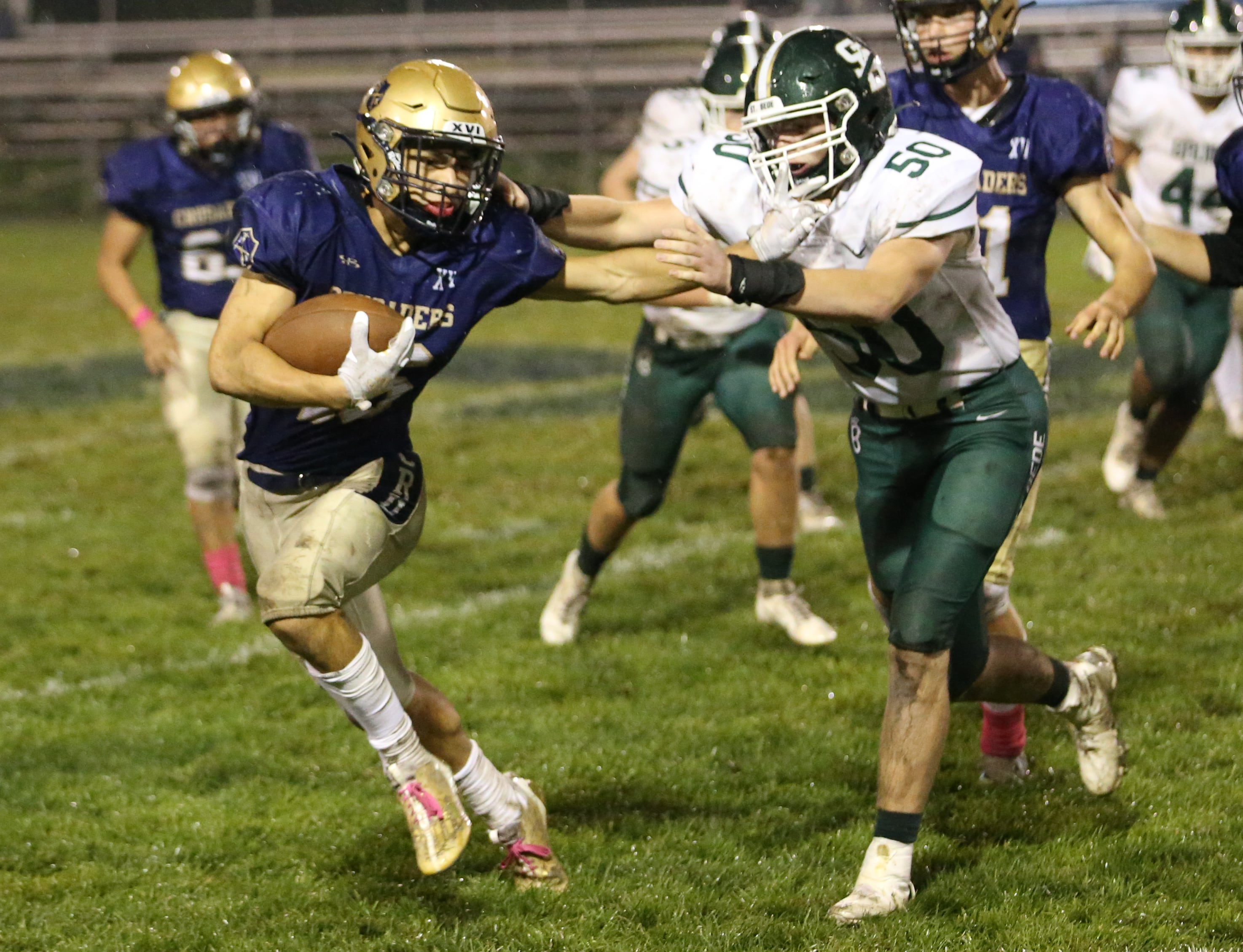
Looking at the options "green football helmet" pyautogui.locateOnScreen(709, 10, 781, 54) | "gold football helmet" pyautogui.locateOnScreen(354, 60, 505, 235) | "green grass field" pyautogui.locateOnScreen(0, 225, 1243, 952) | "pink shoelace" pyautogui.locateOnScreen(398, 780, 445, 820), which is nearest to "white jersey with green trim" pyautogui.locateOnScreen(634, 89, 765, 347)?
A: "green football helmet" pyautogui.locateOnScreen(709, 10, 781, 54)

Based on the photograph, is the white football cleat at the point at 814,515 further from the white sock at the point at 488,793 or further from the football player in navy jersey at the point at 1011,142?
the white sock at the point at 488,793

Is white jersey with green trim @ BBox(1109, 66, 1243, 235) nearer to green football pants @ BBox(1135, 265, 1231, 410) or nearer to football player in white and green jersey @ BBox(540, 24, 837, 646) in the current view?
green football pants @ BBox(1135, 265, 1231, 410)

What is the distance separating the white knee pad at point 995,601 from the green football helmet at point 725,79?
202 cm

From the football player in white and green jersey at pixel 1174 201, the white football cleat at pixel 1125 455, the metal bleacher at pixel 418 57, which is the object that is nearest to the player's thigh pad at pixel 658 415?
the football player in white and green jersey at pixel 1174 201

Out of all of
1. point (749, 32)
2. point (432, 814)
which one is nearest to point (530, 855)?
point (432, 814)

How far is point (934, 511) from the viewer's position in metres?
3.27

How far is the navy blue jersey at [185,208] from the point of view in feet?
19.4

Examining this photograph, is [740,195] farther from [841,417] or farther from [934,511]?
[841,417]

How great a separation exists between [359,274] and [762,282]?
2.88 feet

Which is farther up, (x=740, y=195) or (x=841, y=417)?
(x=740, y=195)

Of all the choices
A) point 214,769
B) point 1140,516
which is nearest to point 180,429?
point 214,769

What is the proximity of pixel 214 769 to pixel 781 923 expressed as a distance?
68.8 inches

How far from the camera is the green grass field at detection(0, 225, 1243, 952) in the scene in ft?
10.7

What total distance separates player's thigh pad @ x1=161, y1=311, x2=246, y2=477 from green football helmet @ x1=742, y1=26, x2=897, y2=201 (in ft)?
10.6
